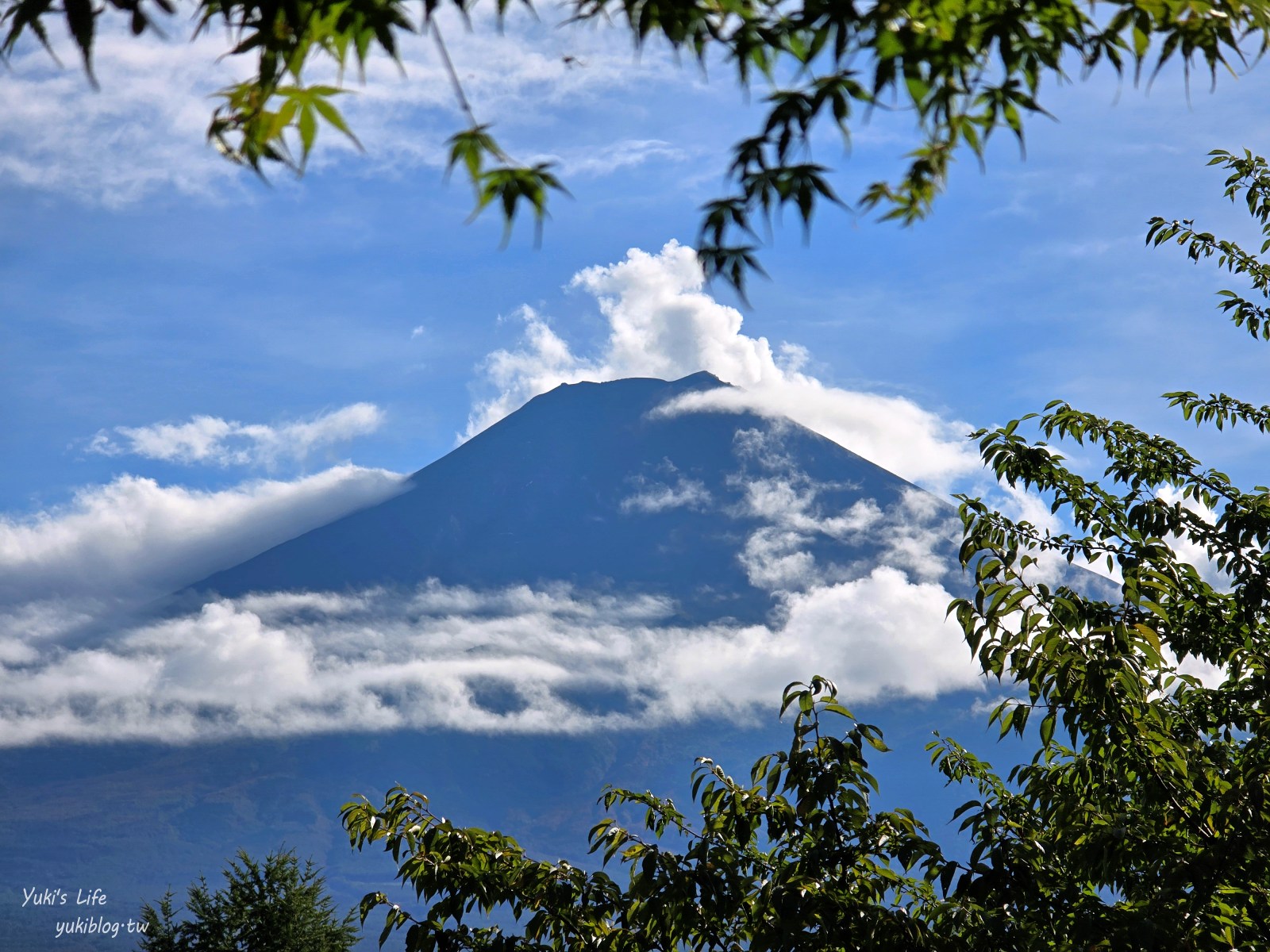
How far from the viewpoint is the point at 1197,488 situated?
7.93 m

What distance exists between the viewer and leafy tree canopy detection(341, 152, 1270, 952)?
5.14m

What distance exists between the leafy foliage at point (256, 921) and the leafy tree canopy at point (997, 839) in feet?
107

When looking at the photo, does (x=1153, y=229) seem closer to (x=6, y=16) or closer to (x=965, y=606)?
(x=965, y=606)

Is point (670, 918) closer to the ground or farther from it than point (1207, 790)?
closer to the ground

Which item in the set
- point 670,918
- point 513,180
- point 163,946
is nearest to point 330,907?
point 163,946

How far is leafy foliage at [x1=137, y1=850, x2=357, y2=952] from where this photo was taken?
3628 centimetres

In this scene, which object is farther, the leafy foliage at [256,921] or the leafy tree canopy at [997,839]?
the leafy foliage at [256,921]

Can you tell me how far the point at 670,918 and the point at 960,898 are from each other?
1.54 metres

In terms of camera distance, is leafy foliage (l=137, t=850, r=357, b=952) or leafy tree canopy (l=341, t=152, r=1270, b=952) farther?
leafy foliage (l=137, t=850, r=357, b=952)

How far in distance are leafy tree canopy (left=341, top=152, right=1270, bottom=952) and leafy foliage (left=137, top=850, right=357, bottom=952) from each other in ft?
107

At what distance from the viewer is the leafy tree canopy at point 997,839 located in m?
5.14

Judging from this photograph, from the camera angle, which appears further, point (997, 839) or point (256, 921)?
point (256, 921)

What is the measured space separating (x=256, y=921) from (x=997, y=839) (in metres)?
37.2

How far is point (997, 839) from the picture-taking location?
18.0ft
